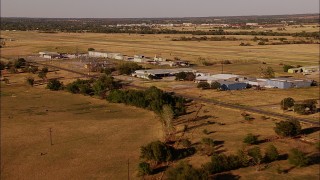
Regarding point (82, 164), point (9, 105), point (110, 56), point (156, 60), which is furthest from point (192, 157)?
point (110, 56)

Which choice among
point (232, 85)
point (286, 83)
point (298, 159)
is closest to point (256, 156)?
point (298, 159)

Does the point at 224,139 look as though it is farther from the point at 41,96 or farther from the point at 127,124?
the point at 41,96

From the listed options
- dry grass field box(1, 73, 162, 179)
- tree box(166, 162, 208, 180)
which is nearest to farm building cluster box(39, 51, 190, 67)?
dry grass field box(1, 73, 162, 179)

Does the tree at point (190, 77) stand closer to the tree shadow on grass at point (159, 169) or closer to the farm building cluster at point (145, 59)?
the farm building cluster at point (145, 59)

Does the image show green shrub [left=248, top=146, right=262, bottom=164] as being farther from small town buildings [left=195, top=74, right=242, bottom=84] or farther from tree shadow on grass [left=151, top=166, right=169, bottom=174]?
small town buildings [left=195, top=74, right=242, bottom=84]

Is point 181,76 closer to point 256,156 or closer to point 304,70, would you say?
point 304,70
